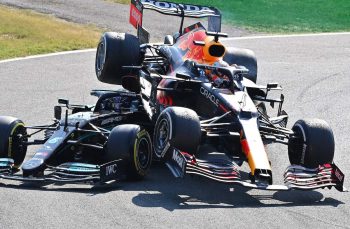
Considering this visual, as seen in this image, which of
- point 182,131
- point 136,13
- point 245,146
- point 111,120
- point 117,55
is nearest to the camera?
point 182,131

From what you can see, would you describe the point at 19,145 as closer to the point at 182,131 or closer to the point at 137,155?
the point at 137,155

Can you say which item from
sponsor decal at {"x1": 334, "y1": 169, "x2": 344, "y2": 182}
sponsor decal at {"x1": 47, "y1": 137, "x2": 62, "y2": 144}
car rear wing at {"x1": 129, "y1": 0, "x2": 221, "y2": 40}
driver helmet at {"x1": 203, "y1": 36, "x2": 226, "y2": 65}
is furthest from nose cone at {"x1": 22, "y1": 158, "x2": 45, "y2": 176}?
car rear wing at {"x1": 129, "y1": 0, "x2": 221, "y2": 40}

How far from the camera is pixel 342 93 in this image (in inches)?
727

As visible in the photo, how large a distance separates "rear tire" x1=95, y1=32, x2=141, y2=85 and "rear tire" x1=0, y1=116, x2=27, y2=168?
2459mm

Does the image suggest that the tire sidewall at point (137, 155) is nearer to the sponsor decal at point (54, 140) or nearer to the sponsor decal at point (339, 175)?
the sponsor decal at point (54, 140)

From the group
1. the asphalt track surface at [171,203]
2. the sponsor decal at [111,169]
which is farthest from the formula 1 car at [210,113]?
the sponsor decal at [111,169]

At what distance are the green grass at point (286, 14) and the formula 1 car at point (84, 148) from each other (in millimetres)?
13637

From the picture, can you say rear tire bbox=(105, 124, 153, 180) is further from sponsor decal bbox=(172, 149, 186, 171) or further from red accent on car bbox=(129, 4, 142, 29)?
red accent on car bbox=(129, 4, 142, 29)

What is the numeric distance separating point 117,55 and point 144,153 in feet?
9.91

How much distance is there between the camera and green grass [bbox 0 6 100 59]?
2252 cm

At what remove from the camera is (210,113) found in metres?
12.6

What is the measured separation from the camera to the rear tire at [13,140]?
1219cm

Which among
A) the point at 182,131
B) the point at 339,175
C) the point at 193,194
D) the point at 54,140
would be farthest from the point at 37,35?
the point at 339,175

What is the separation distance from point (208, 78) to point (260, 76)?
7.17 metres
